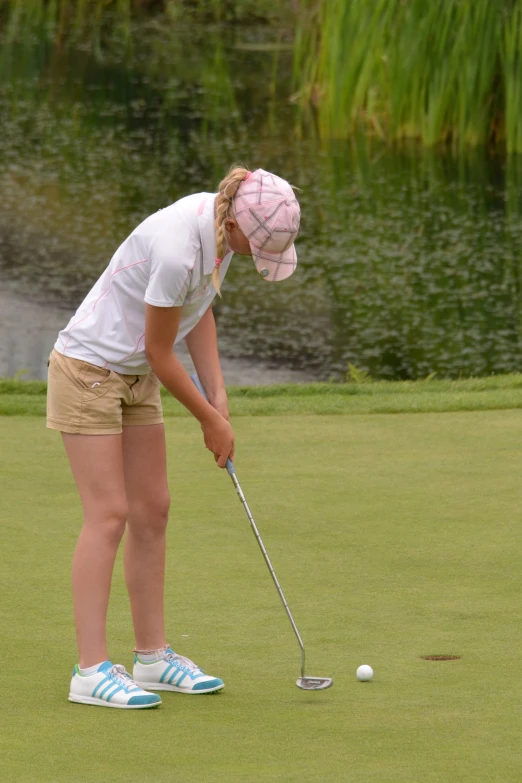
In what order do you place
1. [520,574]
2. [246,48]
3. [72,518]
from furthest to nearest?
[246,48] → [72,518] → [520,574]

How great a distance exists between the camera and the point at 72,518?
4812mm

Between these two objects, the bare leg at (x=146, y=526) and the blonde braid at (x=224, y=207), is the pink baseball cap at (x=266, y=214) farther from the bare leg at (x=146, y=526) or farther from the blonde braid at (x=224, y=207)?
the bare leg at (x=146, y=526)

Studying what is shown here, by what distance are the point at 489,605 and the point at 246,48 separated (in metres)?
24.9

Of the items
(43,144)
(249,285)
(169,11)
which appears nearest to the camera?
(249,285)

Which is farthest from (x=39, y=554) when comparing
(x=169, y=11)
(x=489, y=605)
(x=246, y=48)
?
(x=169, y=11)

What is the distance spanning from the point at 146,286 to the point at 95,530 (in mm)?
549

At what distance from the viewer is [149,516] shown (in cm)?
348

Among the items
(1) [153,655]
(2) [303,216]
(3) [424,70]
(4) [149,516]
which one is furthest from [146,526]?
(3) [424,70]

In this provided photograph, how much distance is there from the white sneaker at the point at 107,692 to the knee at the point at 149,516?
35 centimetres

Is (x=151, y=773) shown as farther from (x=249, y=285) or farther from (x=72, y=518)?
(x=249, y=285)

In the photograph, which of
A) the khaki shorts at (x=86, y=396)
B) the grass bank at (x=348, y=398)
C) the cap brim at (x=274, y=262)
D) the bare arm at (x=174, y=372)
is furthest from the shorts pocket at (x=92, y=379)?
the grass bank at (x=348, y=398)

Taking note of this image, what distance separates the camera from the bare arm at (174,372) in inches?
124

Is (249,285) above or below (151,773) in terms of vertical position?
below

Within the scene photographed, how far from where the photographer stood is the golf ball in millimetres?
3342
